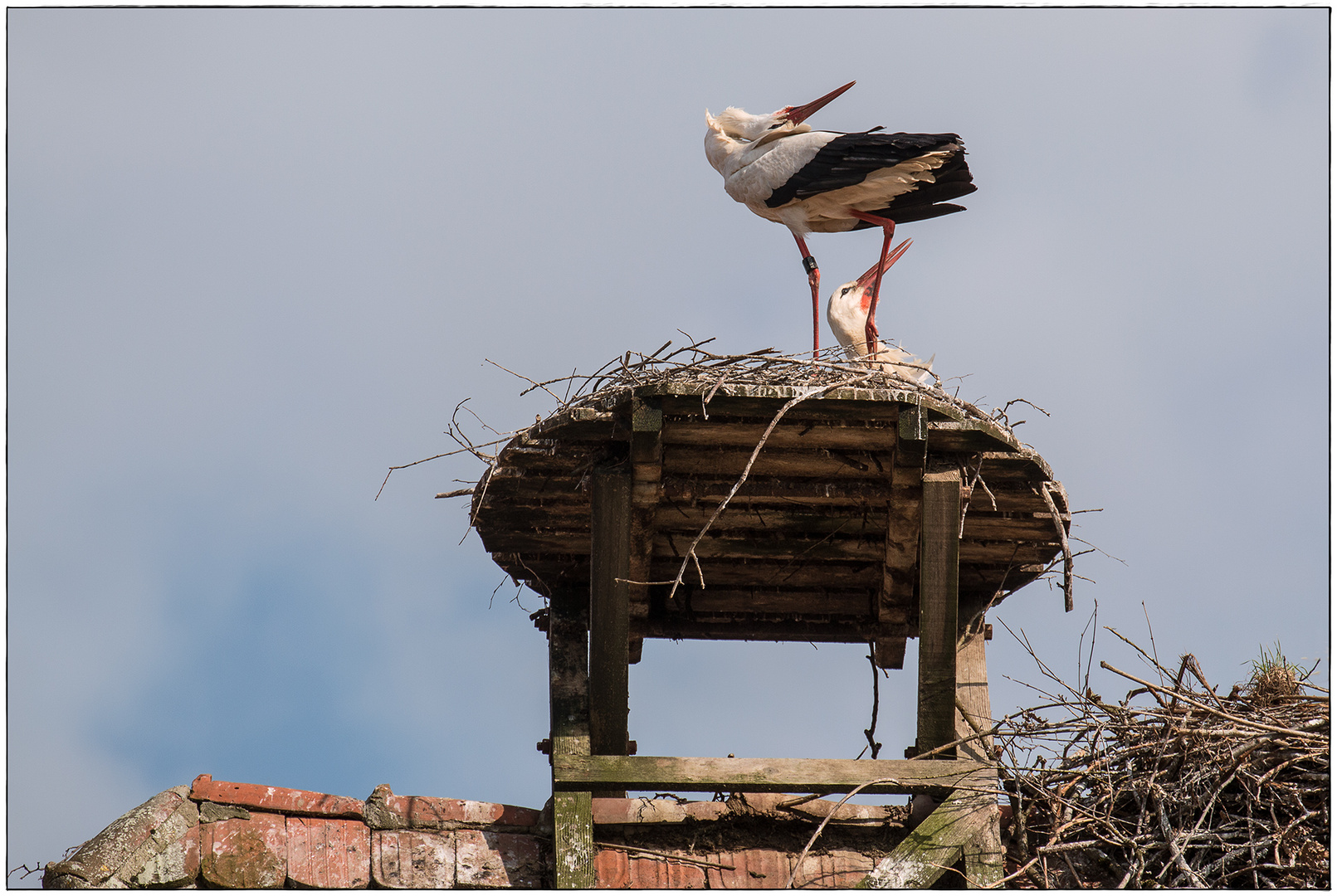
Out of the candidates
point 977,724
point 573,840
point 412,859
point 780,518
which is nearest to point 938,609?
point 977,724

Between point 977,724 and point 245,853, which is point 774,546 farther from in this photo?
point 245,853

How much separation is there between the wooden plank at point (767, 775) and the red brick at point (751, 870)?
0.36m

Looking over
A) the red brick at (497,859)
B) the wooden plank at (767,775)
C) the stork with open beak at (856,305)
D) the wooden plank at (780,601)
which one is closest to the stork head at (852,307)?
the stork with open beak at (856,305)

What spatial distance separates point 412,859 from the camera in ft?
21.3

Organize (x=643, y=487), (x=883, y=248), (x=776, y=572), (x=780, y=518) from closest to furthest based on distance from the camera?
(x=643, y=487) < (x=780, y=518) < (x=776, y=572) < (x=883, y=248)

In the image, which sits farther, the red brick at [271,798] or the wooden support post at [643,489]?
the red brick at [271,798]

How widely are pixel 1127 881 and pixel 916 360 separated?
123 inches

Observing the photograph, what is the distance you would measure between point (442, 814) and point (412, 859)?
0.84 ft

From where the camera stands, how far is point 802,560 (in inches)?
293

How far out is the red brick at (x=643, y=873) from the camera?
257 inches

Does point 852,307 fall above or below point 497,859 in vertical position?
above

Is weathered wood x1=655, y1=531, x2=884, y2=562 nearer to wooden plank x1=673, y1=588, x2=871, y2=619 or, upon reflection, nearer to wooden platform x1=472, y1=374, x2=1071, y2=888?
wooden platform x1=472, y1=374, x2=1071, y2=888

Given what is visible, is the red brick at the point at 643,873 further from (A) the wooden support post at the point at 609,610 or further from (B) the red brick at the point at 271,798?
(B) the red brick at the point at 271,798

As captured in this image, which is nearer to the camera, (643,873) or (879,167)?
(643,873)
